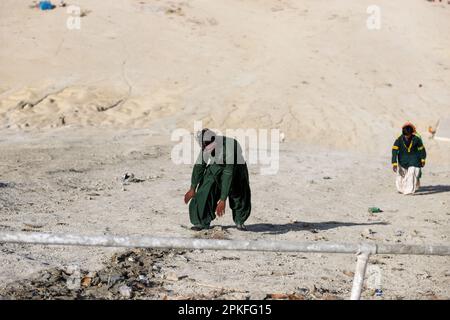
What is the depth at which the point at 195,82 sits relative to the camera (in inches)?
925

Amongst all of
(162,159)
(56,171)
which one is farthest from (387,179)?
(56,171)

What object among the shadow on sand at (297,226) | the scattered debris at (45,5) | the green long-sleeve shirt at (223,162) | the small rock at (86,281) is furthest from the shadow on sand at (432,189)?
the scattered debris at (45,5)

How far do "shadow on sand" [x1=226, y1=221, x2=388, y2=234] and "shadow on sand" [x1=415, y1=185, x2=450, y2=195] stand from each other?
368 cm

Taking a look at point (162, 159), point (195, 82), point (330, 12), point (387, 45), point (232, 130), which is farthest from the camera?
point (330, 12)

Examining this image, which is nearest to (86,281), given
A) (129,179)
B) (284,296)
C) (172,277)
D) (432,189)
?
(172,277)

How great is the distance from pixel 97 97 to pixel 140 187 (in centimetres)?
991

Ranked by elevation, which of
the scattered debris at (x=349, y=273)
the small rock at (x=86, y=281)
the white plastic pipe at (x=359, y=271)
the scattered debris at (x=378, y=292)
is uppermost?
the white plastic pipe at (x=359, y=271)

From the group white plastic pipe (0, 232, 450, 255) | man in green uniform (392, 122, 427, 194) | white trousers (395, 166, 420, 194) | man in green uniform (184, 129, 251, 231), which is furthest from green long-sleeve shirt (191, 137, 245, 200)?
white trousers (395, 166, 420, 194)

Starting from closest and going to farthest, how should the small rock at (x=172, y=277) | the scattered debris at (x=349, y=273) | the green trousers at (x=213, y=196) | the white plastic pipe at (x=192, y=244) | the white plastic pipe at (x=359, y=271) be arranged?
the white plastic pipe at (x=192, y=244)
the white plastic pipe at (x=359, y=271)
the small rock at (x=172, y=277)
the scattered debris at (x=349, y=273)
the green trousers at (x=213, y=196)

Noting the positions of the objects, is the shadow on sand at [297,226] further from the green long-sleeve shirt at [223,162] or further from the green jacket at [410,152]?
the green jacket at [410,152]

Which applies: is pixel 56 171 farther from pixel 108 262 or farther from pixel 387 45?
pixel 387 45

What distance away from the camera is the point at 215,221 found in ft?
32.1

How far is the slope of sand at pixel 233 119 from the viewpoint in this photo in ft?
24.8

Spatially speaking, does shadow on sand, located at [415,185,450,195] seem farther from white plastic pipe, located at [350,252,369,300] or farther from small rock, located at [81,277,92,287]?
white plastic pipe, located at [350,252,369,300]
